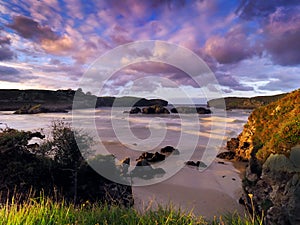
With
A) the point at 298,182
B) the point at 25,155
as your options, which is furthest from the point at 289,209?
the point at 25,155

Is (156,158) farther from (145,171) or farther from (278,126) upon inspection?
(278,126)

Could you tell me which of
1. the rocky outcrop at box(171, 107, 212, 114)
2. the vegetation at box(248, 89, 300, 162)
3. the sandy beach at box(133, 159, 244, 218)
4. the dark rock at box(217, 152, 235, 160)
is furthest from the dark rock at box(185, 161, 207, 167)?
the rocky outcrop at box(171, 107, 212, 114)

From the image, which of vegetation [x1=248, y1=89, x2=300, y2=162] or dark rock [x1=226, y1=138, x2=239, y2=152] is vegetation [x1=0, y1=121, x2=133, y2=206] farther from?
dark rock [x1=226, y1=138, x2=239, y2=152]

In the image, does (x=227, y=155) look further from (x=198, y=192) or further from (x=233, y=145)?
(x=198, y=192)

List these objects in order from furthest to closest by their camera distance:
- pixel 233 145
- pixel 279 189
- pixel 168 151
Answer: pixel 233 145 → pixel 168 151 → pixel 279 189

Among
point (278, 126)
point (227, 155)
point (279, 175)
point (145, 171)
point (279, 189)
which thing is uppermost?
point (278, 126)

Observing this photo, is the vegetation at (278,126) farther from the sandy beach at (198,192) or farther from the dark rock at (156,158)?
the dark rock at (156,158)

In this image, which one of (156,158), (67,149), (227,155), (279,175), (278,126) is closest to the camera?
(279,175)

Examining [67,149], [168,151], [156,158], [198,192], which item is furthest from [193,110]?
[67,149]

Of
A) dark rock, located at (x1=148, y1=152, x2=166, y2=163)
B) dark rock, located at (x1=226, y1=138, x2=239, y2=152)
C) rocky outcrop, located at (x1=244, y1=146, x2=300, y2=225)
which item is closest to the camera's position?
rocky outcrop, located at (x1=244, y1=146, x2=300, y2=225)

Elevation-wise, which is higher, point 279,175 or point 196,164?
point 279,175

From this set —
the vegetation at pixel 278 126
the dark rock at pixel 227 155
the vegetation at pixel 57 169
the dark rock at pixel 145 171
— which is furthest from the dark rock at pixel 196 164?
the vegetation at pixel 57 169

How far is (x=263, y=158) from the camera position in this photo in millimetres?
11102

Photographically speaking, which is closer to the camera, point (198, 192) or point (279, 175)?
point (279, 175)
